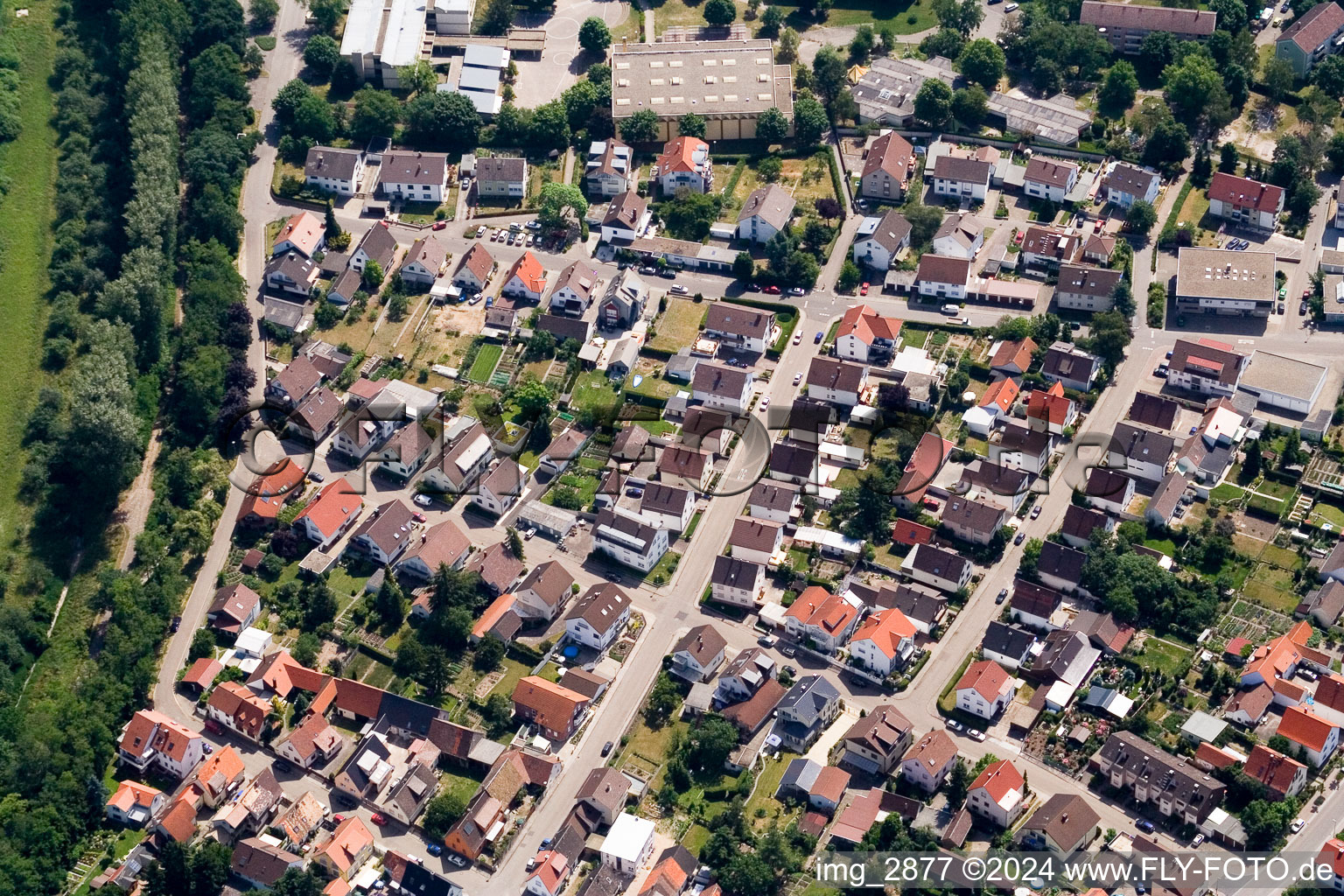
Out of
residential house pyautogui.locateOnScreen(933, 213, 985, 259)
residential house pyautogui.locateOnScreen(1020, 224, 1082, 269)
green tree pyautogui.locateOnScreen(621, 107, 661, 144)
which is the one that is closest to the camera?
residential house pyautogui.locateOnScreen(1020, 224, 1082, 269)

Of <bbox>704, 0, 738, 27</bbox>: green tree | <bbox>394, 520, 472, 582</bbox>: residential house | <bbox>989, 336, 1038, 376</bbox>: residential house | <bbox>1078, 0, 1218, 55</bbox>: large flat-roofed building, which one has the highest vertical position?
<bbox>1078, 0, 1218, 55</bbox>: large flat-roofed building

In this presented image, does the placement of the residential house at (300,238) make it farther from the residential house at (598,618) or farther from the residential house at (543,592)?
the residential house at (598,618)

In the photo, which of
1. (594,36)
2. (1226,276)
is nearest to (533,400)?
(594,36)

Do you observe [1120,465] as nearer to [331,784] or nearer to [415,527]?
[415,527]

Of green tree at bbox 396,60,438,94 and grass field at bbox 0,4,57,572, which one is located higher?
green tree at bbox 396,60,438,94

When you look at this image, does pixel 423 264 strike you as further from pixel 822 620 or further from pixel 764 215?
pixel 822 620

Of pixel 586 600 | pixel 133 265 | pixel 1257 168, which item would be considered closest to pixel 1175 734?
pixel 586 600

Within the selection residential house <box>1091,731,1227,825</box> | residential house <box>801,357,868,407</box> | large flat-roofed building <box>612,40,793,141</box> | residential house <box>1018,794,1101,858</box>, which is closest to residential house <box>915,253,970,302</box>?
residential house <box>801,357,868,407</box>

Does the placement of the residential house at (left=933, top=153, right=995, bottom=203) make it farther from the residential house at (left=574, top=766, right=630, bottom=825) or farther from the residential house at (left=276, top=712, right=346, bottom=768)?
the residential house at (left=276, top=712, right=346, bottom=768)
